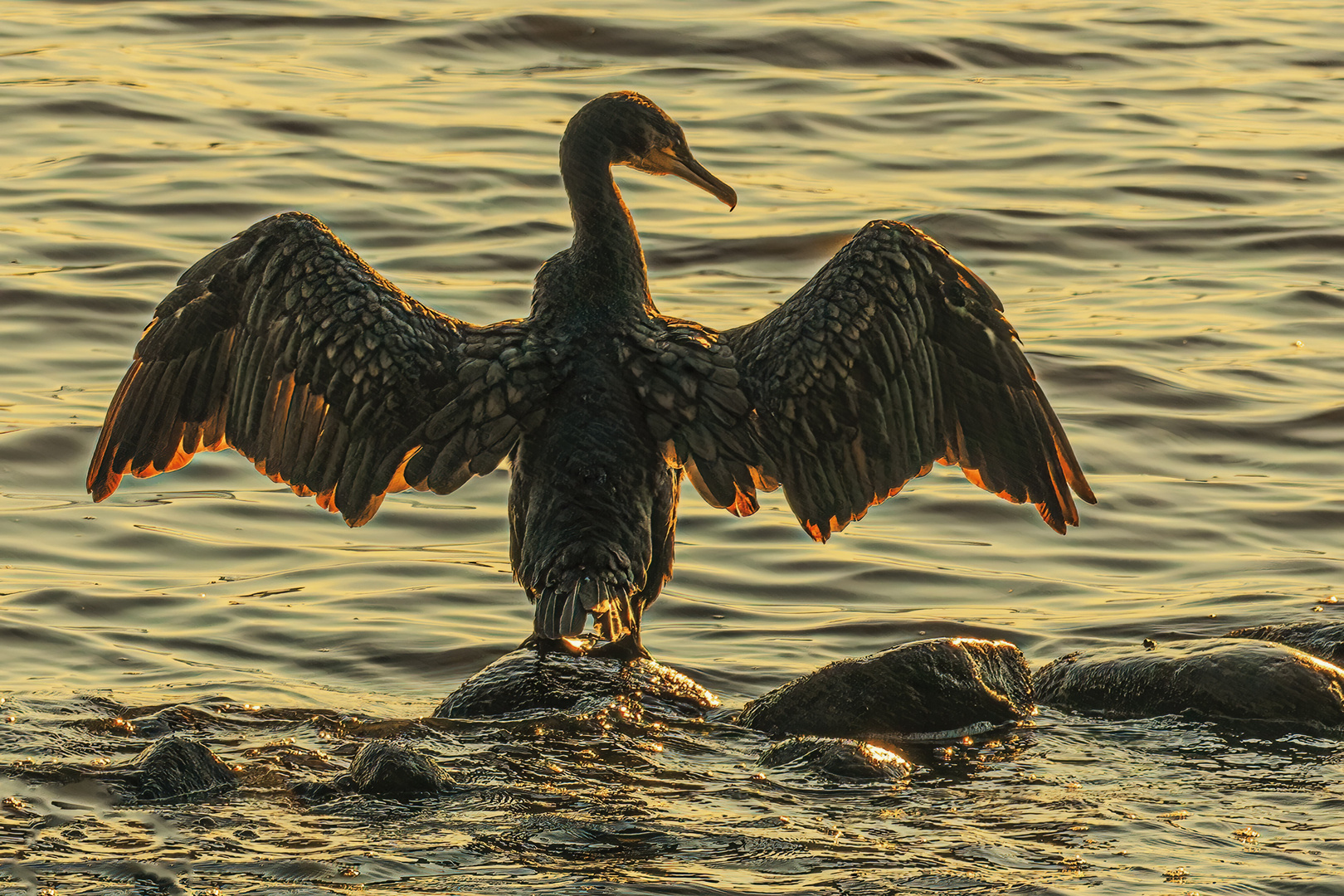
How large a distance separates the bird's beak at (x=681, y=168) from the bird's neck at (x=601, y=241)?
27 cm

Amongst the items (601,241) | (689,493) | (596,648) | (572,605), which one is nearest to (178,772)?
(572,605)

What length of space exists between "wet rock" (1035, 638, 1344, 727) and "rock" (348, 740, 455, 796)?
239 cm

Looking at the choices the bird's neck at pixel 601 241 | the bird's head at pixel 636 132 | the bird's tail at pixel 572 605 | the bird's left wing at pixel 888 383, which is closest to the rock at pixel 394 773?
the bird's tail at pixel 572 605

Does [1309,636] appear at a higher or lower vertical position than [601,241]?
lower

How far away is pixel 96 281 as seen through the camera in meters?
12.7

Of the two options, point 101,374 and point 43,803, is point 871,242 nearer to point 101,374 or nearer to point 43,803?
point 43,803

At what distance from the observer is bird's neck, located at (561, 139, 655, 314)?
26.0 ft

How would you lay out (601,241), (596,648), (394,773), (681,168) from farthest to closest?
(681,168)
(601,241)
(596,648)
(394,773)

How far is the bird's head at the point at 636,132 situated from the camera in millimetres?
8164

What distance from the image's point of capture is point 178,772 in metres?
6.34

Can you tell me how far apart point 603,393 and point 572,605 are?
0.81 metres

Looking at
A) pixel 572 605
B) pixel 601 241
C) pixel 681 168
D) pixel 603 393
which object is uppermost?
pixel 681 168

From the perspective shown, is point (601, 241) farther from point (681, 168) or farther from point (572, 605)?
point (572, 605)

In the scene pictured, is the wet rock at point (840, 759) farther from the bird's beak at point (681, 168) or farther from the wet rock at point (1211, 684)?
the bird's beak at point (681, 168)
